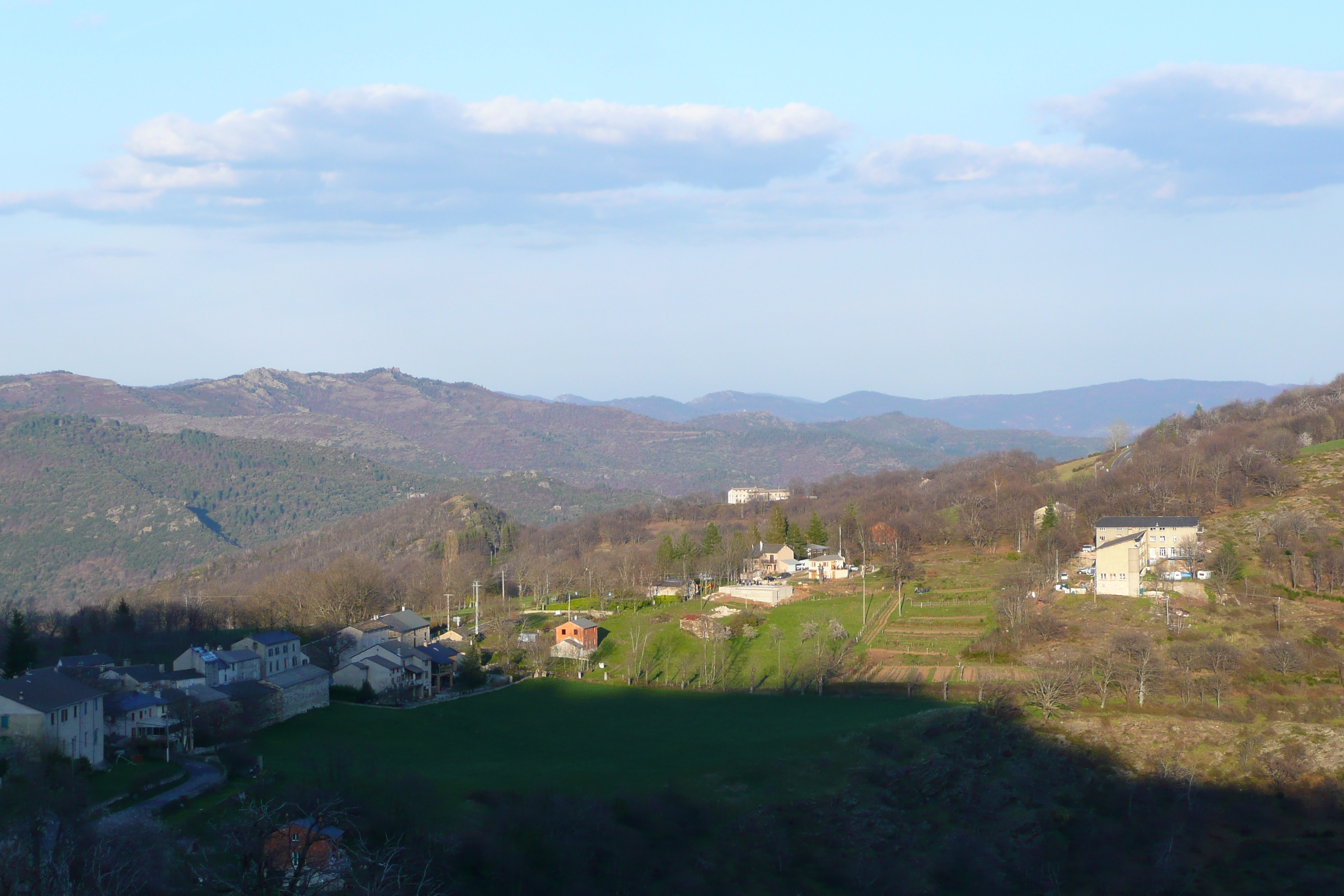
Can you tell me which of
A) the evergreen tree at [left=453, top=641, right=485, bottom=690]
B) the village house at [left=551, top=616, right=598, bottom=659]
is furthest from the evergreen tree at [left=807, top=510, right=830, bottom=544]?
the evergreen tree at [left=453, top=641, right=485, bottom=690]

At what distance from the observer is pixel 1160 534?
60312 mm

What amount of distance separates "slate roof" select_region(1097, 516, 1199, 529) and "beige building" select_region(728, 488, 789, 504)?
59.5 m

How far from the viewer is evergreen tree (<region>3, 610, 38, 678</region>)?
4291 cm

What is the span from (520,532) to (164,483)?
102847 millimetres

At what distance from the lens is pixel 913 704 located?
42875mm

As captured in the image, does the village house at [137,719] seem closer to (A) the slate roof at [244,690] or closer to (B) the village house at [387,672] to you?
(A) the slate roof at [244,690]

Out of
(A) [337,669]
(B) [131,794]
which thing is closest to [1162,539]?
(A) [337,669]

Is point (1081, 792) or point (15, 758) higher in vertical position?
point (15, 758)

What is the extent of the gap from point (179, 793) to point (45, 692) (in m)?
5.32

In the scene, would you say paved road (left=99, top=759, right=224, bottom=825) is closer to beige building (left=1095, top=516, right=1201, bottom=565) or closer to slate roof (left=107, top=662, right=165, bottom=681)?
slate roof (left=107, top=662, right=165, bottom=681)

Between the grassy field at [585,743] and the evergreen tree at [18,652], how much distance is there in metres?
11.9

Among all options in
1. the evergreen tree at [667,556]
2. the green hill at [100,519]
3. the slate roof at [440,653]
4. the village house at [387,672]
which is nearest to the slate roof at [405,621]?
the slate roof at [440,653]

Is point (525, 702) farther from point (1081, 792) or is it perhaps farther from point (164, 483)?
point (164, 483)

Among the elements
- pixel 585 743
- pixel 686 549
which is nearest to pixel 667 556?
pixel 686 549
